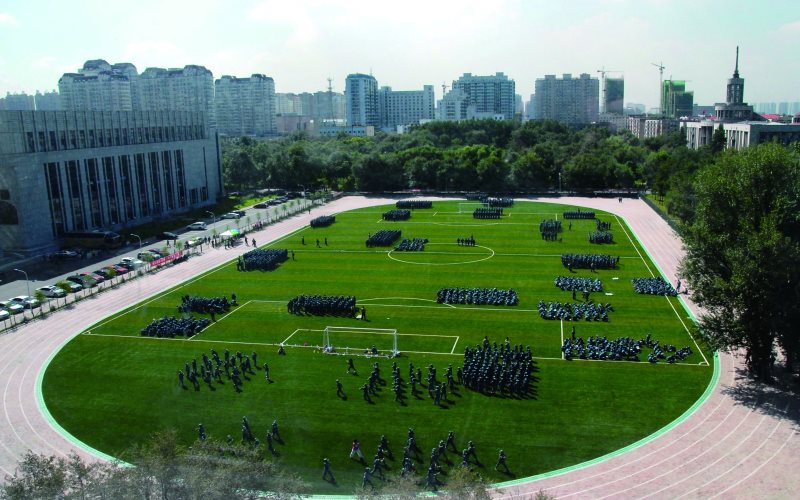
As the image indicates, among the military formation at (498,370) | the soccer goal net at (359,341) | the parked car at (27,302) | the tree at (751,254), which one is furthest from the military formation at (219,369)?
the tree at (751,254)

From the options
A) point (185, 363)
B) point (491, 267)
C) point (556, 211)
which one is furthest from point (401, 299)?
point (556, 211)

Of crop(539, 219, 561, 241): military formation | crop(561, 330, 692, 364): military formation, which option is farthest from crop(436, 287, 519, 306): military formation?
crop(539, 219, 561, 241): military formation

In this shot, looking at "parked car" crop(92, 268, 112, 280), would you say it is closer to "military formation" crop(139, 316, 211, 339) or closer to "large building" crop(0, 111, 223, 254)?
"large building" crop(0, 111, 223, 254)

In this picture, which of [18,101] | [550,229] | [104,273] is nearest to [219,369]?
[104,273]

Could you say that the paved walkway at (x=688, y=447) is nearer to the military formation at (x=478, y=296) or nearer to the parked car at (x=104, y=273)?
the military formation at (x=478, y=296)

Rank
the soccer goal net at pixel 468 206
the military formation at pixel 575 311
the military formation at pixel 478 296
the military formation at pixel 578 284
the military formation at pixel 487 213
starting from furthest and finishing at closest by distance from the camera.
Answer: the soccer goal net at pixel 468 206 < the military formation at pixel 487 213 < the military formation at pixel 578 284 < the military formation at pixel 478 296 < the military formation at pixel 575 311

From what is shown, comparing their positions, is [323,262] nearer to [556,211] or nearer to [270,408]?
A: [270,408]
